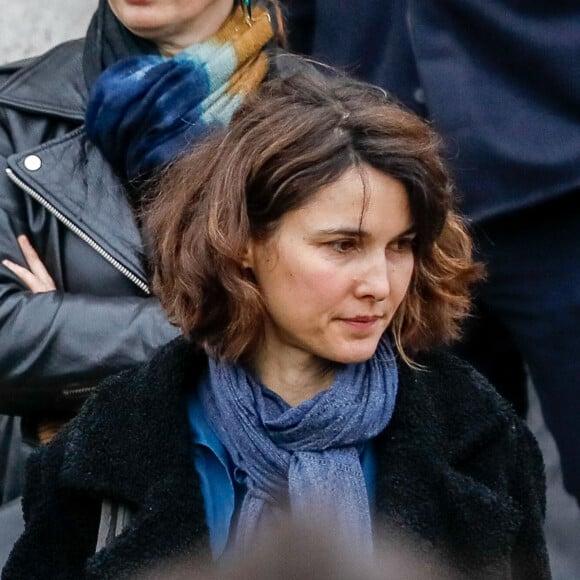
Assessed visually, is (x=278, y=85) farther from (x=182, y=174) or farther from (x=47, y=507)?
(x=47, y=507)

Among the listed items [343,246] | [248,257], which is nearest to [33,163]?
[248,257]

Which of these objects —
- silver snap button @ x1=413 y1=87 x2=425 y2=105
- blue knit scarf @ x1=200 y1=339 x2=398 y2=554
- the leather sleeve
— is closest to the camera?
blue knit scarf @ x1=200 y1=339 x2=398 y2=554

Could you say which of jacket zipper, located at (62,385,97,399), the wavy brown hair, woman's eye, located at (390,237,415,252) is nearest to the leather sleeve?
jacket zipper, located at (62,385,97,399)

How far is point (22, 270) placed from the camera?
2.49m

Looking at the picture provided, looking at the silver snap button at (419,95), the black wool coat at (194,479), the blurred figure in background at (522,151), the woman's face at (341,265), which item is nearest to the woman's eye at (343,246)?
the woman's face at (341,265)

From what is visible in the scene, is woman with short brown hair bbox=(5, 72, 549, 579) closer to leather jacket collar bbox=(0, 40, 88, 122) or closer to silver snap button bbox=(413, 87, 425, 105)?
silver snap button bbox=(413, 87, 425, 105)

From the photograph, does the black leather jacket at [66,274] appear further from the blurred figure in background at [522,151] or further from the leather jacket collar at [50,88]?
the blurred figure in background at [522,151]

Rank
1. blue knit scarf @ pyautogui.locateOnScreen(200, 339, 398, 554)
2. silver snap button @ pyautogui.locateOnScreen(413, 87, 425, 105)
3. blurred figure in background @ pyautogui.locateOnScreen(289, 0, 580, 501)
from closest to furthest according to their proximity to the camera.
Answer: blue knit scarf @ pyautogui.locateOnScreen(200, 339, 398, 554) < blurred figure in background @ pyautogui.locateOnScreen(289, 0, 580, 501) < silver snap button @ pyautogui.locateOnScreen(413, 87, 425, 105)

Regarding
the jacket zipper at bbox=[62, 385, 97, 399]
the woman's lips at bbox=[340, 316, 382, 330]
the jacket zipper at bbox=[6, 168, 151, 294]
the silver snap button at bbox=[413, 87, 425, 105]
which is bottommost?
the jacket zipper at bbox=[62, 385, 97, 399]

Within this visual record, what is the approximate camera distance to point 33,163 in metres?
2.51

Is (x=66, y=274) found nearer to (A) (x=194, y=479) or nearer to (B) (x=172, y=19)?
(B) (x=172, y=19)

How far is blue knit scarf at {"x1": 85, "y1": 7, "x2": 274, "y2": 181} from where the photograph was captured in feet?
8.24

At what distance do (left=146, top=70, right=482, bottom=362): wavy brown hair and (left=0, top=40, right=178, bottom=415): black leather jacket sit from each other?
37 centimetres

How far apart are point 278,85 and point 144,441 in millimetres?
587
